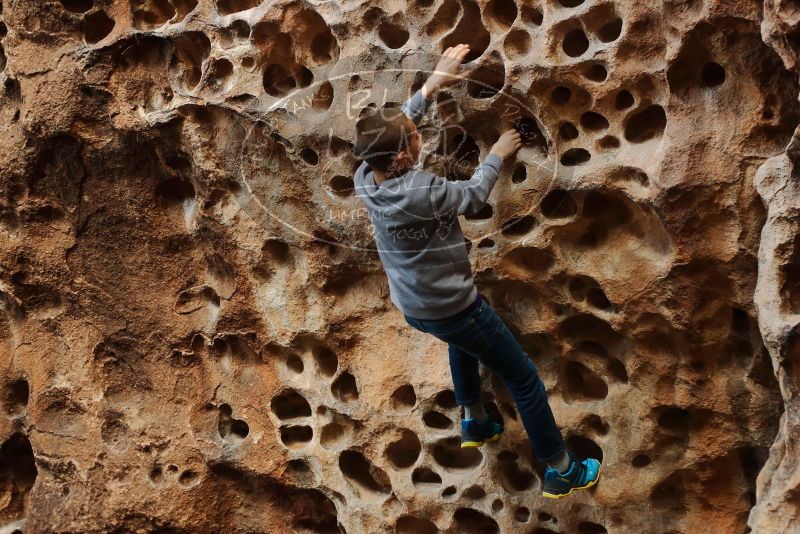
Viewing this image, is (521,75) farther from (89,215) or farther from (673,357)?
(89,215)

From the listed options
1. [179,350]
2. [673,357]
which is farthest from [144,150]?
[673,357]

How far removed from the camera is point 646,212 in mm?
2498

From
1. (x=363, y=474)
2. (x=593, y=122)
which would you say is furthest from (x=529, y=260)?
(x=363, y=474)

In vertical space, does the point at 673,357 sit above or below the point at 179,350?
above

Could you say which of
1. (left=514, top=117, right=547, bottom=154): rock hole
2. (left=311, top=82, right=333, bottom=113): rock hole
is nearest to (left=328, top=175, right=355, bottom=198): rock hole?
(left=311, top=82, right=333, bottom=113): rock hole

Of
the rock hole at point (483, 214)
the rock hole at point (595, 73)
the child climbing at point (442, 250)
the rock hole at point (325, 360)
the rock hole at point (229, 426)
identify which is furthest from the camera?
the rock hole at point (229, 426)

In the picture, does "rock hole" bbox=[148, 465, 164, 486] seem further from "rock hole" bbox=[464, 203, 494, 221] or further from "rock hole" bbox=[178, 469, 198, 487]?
"rock hole" bbox=[464, 203, 494, 221]

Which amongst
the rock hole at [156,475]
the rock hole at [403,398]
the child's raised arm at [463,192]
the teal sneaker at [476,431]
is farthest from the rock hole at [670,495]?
the rock hole at [156,475]

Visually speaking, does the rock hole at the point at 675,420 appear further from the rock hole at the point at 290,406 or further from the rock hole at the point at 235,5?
the rock hole at the point at 235,5

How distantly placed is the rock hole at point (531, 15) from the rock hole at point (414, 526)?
4.95ft

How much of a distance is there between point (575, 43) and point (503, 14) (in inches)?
8.6

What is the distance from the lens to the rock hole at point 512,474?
2813mm

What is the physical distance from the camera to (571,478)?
2547 mm

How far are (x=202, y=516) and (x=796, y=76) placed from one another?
2223 millimetres
